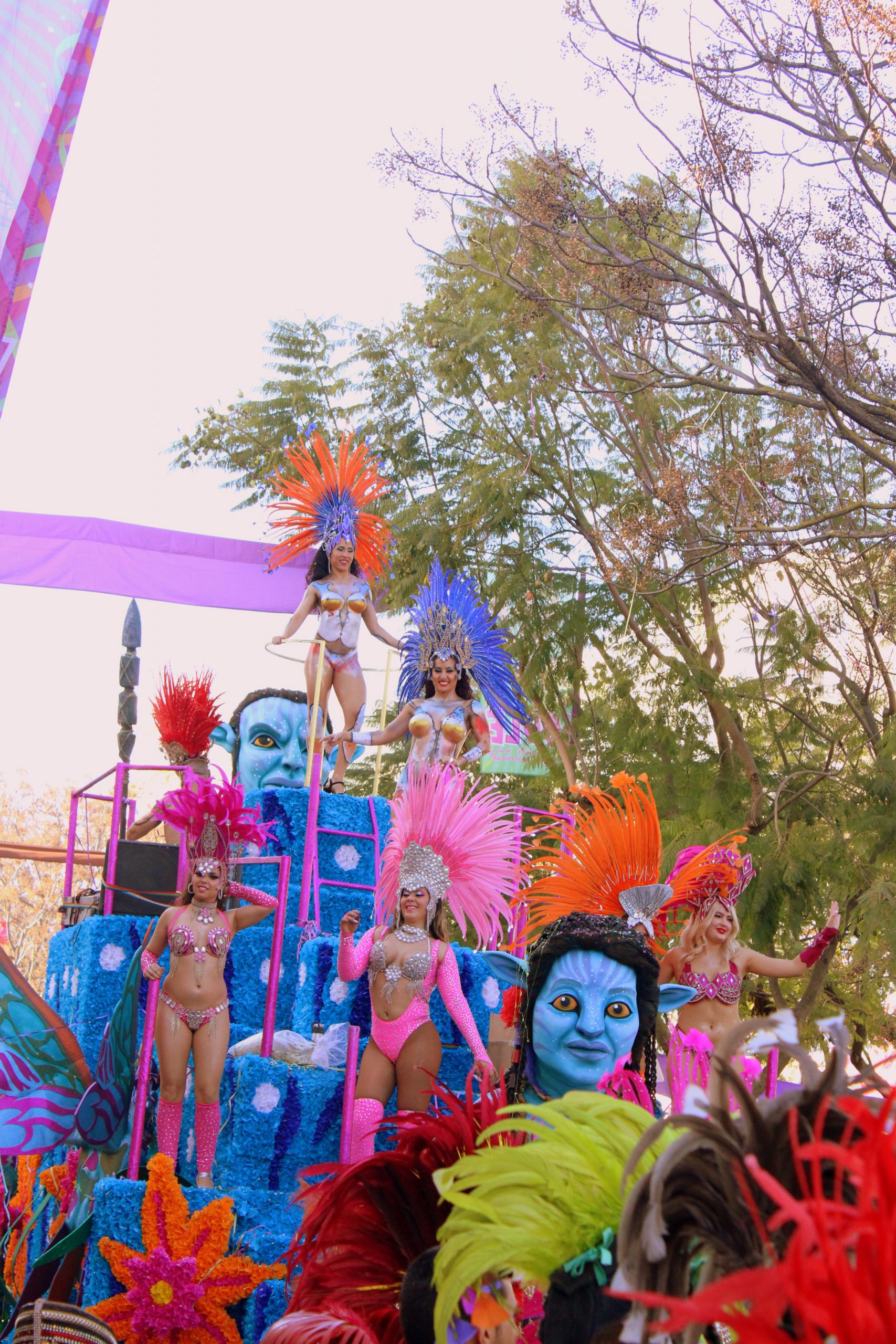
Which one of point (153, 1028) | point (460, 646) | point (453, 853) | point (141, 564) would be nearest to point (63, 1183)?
point (153, 1028)

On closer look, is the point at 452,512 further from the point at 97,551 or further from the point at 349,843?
the point at 349,843

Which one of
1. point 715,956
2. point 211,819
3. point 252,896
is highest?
point 211,819

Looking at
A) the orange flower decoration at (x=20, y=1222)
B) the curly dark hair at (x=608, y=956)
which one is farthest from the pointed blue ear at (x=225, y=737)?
the curly dark hair at (x=608, y=956)

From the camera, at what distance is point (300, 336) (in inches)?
549

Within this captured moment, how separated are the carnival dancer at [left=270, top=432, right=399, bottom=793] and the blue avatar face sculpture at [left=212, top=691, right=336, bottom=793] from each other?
25 centimetres

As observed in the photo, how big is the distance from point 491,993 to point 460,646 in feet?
6.07

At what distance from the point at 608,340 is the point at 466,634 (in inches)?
126

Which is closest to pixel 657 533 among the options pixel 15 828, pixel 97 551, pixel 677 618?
pixel 677 618

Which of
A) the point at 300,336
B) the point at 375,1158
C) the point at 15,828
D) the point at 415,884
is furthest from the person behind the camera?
the point at 15,828

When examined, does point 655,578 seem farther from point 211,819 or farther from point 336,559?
point 211,819

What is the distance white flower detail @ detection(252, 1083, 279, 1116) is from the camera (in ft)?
14.8

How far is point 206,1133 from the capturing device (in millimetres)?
4441

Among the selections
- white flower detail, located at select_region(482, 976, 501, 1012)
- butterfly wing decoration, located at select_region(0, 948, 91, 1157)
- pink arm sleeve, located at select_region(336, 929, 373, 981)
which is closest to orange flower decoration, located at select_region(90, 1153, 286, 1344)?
butterfly wing decoration, located at select_region(0, 948, 91, 1157)

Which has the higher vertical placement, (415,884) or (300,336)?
(300,336)
